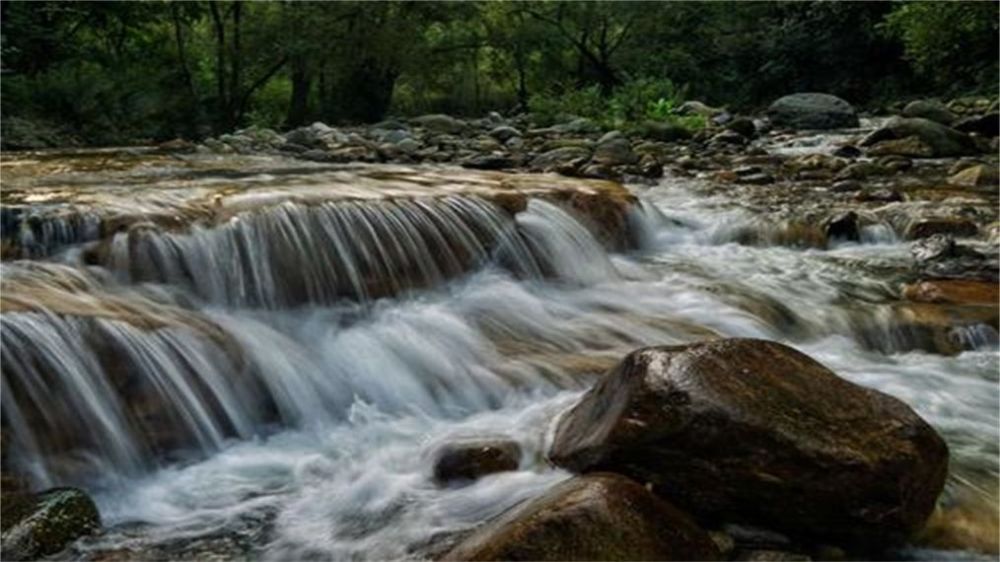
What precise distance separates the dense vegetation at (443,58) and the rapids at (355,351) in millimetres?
11658

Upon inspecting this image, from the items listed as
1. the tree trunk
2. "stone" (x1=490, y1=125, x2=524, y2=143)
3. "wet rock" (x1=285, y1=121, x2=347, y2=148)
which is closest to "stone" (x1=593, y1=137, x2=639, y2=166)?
"stone" (x1=490, y1=125, x2=524, y2=143)

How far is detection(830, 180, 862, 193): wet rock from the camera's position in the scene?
9.53 meters

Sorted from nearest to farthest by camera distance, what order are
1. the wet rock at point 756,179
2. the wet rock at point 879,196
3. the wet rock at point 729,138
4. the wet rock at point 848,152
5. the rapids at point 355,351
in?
the rapids at point 355,351 → the wet rock at point 879,196 → the wet rock at point 756,179 → the wet rock at point 848,152 → the wet rock at point 729,138

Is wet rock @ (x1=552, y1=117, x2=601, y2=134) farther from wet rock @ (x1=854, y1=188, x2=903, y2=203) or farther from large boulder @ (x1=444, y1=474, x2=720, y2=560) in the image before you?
large boulder @ (x1=444, y1=474, x2=720, y2=560)

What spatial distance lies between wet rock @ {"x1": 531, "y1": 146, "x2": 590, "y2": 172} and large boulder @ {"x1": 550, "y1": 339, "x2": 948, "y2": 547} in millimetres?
7035

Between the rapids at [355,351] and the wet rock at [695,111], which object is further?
the wet rock at [695,111]

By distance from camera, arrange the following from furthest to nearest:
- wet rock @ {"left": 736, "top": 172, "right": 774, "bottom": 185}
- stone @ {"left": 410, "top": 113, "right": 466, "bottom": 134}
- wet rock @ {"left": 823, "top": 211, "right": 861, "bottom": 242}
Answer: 1. stone @ {"left": 410, "top": 113, "right": 466, "bottom": 134}
2. wet rock @ {"left": 736, "top": 172, "right": 774, "bottom": 185}
3. wet rock @ {"left": 823, "top": 211, "right": 861, "bottom": 242}

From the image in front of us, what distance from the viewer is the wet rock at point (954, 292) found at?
223 inches

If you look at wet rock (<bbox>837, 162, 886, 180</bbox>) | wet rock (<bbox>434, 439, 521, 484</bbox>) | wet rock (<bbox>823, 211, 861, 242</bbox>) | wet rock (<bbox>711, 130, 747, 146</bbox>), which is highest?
wet rock (<bbox>711, 130, 747, 146</bbox>)

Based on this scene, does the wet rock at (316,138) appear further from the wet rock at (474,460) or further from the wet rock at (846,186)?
the wet rock at (474,460)

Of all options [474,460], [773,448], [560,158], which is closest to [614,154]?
[560,158]

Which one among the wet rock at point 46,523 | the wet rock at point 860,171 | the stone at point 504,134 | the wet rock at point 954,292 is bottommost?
the wet rock at point 46,523


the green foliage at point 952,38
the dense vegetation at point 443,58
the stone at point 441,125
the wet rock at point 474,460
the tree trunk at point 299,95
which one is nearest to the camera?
the wet rock at point 474,460

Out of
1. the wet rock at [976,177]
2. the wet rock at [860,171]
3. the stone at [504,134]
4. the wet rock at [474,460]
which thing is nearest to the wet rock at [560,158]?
the stone at [504,134]
